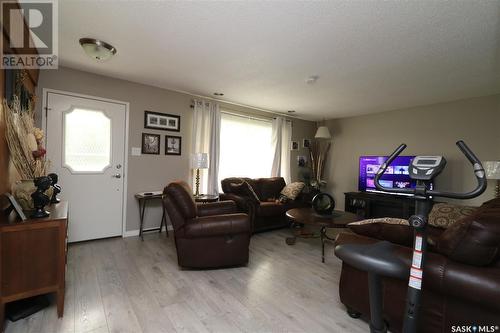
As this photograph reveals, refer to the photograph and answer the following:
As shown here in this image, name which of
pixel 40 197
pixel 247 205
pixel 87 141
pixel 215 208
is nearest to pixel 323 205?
pixel 247 205

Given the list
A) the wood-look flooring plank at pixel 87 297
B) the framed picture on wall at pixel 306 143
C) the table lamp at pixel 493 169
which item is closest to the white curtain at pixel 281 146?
the framed picture on wall at pixel 306 143

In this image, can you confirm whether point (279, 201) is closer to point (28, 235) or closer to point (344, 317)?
point (344, 317)

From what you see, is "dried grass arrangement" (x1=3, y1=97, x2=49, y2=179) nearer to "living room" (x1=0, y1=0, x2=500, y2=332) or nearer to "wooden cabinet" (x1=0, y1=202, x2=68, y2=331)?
"living room" (x1=0, y1=0, x2=500, y2=332)

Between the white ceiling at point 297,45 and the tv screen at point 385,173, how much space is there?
1209 millimetres

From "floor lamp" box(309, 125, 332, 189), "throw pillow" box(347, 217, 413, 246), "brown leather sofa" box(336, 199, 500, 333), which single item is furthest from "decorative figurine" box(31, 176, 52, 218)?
"floor lamp" box(309, 125, 332, 189)

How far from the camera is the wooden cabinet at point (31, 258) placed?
1534mm

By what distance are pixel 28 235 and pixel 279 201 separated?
11.1 ft

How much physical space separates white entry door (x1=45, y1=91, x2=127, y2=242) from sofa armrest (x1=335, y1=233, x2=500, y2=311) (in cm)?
345

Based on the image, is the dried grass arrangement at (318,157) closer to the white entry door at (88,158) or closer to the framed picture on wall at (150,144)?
the framed picture on wall at (150,144)

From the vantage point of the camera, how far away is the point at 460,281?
124cm

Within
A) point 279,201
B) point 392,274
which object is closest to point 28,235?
point 392,274

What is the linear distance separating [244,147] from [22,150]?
3.32m

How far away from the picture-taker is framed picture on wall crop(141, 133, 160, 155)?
3600 mm

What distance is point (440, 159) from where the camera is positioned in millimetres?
1070
